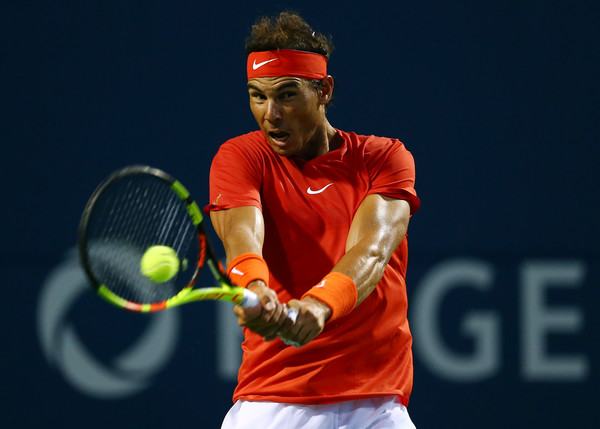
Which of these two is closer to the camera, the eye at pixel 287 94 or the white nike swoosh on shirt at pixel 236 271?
the white nike swoosh on shirt at pixel 236 271

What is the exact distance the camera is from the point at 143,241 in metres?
2.66

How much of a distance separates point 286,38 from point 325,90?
0.23 meters

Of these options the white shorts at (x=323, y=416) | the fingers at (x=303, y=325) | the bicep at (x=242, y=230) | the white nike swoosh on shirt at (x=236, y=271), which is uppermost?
the bicep at (x=242, y=230)

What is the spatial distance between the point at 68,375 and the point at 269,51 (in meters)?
2.51

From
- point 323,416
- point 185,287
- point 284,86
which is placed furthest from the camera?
point 284,86

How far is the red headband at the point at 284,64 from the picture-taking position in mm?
2979

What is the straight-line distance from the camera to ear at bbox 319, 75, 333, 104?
3135 mm

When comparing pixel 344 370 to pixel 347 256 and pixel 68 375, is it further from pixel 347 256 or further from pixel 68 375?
pixel 68 375

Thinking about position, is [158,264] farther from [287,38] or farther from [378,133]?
[378,133]

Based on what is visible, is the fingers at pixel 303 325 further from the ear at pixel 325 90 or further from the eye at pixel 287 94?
the ear at pixel 325 90

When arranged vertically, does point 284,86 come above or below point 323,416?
above

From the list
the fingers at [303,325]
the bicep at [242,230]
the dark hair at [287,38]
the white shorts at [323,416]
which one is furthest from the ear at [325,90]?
the white shorts at [323,416]

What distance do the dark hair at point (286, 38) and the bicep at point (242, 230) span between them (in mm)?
603

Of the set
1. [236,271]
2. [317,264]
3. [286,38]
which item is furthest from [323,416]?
[286,38]
